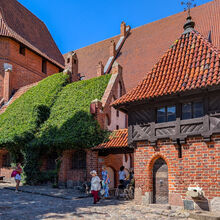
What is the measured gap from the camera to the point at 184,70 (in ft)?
34.7

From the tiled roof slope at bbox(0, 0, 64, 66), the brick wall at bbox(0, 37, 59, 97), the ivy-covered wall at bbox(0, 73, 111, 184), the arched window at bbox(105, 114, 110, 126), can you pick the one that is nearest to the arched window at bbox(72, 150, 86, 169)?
the ivy-covered wall at bbox(0, 73, 111, 184)

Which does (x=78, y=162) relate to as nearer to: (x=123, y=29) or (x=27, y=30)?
(x=27, y=30)

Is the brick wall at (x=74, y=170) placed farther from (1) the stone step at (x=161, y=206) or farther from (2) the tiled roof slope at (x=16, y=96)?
(2) the tiled roof slope at (x=16, y=96)

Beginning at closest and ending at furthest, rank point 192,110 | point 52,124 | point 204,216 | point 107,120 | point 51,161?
point 204,216
point 192,110
point 107,120
point 52,124
point 51,161

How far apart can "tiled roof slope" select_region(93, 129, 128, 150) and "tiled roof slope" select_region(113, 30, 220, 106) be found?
269cm

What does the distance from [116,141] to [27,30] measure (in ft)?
62.2

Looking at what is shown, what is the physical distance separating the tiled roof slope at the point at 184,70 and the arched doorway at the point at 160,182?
9.13ft

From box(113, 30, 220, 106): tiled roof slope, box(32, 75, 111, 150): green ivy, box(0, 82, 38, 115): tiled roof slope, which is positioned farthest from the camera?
box(0, 82, 38, 115): tiled roof slope

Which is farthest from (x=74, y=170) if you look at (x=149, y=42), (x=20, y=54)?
(x=149, y=42)

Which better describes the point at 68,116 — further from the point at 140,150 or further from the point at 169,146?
the point at 169,146

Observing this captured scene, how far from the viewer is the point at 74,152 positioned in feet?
52.1

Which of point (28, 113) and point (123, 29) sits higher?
point (123, 29)

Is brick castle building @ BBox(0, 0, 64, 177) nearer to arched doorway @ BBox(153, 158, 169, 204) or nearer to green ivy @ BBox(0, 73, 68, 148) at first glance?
green ivy @ BBox(0, 73, 68, 148)

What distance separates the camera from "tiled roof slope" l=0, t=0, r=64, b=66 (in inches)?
974
